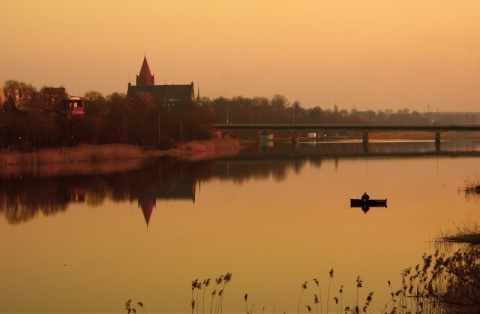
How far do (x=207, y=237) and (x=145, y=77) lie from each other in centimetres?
16941

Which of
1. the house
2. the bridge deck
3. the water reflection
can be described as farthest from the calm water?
the bridge deck

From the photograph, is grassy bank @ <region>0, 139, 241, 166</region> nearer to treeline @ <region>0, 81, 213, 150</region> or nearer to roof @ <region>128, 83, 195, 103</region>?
treeline @ <region>0, 81, 213, 150</region>

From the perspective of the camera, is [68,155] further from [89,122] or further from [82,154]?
[89,122]

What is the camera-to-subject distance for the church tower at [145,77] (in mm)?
191875

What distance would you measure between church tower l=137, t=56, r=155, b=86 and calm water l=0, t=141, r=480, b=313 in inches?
5520

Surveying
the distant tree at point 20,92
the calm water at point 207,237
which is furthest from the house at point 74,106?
the calm water at point 207,237

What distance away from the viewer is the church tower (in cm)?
19188

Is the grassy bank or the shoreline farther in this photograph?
the grassy bank

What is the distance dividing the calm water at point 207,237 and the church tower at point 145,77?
140 metres

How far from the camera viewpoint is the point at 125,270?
2072 centimetres

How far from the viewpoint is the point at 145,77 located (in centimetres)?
19238

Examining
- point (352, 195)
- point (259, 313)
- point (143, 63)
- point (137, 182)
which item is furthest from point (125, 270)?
point (143, 63)

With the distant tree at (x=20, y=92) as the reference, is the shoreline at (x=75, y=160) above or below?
below

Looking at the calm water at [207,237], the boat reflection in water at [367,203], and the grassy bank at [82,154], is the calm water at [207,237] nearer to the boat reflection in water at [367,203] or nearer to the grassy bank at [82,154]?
the boat reflection in water at [367,203]
